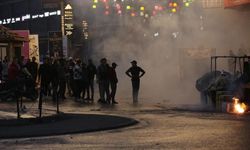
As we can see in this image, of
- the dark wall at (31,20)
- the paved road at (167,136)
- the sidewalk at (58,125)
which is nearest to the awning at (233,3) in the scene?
the paved road at (167,136)

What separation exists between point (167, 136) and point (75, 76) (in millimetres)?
11920

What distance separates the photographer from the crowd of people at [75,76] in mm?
21359

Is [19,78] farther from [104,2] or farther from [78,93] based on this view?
[104,2]

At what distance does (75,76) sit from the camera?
908 inches

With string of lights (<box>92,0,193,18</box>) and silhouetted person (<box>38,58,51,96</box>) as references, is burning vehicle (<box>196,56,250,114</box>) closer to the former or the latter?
Answer: silhouetted person (<box>38,58,51,96</box>)

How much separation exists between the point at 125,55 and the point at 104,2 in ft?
33.5

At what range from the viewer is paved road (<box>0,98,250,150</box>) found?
10.3m

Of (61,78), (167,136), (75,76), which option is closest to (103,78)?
(75,76)

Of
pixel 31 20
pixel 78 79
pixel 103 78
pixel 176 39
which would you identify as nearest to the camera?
pixel 103 78

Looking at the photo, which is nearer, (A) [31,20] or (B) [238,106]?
(B) [238,106]

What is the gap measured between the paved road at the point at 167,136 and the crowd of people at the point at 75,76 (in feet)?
17.9

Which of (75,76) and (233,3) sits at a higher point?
(233,3)

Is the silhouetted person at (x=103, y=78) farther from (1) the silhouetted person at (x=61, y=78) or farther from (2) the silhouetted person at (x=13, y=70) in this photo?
(2) the silhouetted person at (x=13, y=70)

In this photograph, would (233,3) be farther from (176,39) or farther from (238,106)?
(238,106)
